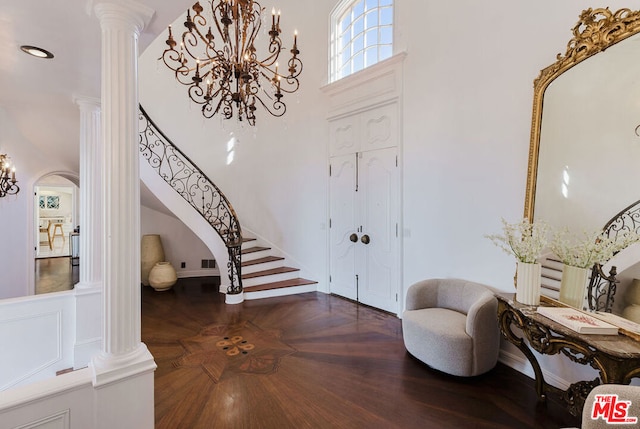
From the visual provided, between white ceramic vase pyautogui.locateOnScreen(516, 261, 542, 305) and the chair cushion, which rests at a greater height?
white ceramic vase pyautogui.locateOnScreen(516, 261, 542, 305)

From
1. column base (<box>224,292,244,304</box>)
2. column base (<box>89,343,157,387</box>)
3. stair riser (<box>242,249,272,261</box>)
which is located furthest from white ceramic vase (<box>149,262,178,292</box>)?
column base (<box>89,343,157,387</box>)

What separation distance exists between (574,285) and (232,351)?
309 centimetres

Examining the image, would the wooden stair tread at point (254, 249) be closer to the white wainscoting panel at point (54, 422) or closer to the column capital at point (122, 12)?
the white wainscoting panel at point (54, 422)

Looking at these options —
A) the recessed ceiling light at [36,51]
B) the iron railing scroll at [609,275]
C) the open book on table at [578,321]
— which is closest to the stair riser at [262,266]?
the recessed ceiling light at [36,51]

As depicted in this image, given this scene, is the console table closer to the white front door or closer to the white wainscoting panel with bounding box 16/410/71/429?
the white front door

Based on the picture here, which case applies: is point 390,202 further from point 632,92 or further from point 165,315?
point 165,315

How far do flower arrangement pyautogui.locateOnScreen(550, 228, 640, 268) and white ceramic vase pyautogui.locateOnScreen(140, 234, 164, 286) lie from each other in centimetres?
642

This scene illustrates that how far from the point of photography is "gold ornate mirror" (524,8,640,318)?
1.88 metres

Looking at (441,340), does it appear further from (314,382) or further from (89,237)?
(89,237)

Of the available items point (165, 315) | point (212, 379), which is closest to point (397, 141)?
point (212, 379)

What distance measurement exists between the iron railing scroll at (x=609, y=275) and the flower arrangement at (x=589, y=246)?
39mm

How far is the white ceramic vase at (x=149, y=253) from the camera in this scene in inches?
230

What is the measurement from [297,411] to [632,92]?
315 cm

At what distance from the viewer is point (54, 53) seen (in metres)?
2.22
